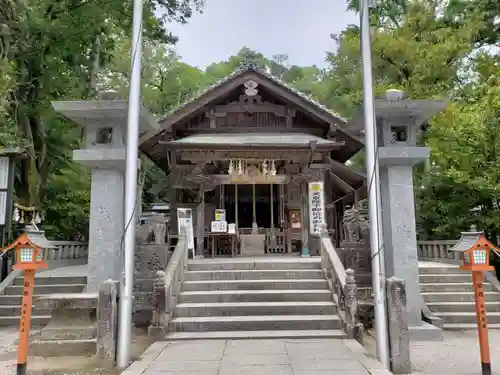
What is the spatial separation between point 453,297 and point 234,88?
937 centimetres

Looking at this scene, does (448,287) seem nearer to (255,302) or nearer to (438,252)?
(438,252)

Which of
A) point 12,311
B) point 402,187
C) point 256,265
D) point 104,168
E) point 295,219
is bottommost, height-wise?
point 12,311

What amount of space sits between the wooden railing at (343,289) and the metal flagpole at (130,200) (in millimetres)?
3996

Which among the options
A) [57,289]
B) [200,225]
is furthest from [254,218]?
[57,289]

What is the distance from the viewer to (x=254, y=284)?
29.3ft

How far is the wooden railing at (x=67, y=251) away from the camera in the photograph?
43.8 ft

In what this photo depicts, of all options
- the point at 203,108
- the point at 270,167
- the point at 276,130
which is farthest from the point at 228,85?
the point at 270,167

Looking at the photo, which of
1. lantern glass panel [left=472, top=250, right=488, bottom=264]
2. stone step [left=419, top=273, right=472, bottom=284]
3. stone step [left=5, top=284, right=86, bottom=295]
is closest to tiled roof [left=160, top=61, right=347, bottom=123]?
stone step [left=419, top=273, right=472, bottom=284]

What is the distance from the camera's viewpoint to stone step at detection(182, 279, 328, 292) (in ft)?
29.1

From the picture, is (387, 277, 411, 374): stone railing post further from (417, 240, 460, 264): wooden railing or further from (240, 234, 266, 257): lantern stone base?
(240, 234, 266, 257): lantern stone base

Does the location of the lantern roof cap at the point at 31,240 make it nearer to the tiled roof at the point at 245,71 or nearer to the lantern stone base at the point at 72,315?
the lantern stone base at the point at 72,315

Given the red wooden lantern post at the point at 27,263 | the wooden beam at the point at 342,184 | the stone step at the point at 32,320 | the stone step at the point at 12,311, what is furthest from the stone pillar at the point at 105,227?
the wooden beam at the point at 342,184

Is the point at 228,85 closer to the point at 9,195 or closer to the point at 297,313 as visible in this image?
the point at 9,195

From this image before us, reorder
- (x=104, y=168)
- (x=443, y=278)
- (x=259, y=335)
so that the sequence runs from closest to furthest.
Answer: (x=259, y=335) → (x=104, y=168) → (x=443, y=278)
